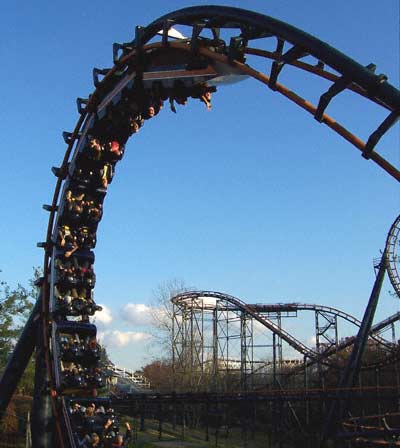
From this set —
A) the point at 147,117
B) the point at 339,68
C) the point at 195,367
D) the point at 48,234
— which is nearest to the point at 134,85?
the point at 147,117

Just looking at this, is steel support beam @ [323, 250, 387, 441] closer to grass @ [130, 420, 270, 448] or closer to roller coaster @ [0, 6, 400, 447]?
grass @ [130, 420, 270, 448]

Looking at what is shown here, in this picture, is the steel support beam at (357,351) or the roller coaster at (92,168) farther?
the steel support beam at (357,351)

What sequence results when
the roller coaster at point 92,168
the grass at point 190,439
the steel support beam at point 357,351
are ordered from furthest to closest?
the grass at point 190,439
the steel support beam at point 357,351
the roller coaster at point 92,168

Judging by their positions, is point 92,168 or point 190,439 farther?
point 190,439

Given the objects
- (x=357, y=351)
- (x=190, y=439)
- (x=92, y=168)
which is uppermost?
(x=92, y=168)

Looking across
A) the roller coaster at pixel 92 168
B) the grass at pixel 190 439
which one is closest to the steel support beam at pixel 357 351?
the grass at pixel 190 439

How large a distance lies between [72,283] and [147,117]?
2578 mm

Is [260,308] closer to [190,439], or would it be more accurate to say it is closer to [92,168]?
[190,439]

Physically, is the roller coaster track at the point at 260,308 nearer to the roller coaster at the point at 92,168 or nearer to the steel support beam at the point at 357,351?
the steel support beam at the point at 357,351

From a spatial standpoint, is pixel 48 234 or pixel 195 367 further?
pixel 195 367

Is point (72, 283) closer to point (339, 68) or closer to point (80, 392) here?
point (80, 392)

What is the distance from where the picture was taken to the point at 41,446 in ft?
27.1

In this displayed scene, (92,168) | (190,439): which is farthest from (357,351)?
(92,168)

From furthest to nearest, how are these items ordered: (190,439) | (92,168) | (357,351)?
(190,439) → (357,351) → (92,168)
